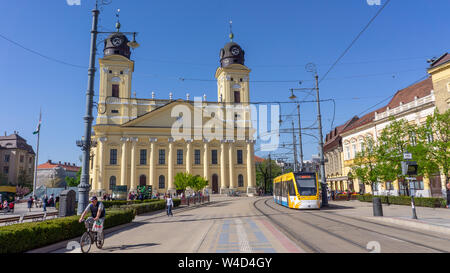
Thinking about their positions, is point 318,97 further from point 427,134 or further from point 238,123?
point 238,123

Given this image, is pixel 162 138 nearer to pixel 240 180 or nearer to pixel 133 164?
pixel 133 164

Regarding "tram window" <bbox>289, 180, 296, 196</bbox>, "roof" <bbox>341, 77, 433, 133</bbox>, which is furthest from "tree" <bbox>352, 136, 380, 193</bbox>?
"tram window" <bbox>289, 180, 296, 196</bbox>

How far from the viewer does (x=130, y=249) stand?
29.1ft

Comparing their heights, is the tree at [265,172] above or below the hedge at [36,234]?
above

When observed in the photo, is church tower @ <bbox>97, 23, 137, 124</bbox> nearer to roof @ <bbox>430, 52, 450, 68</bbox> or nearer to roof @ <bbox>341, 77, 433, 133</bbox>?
roof @ <bbox>341, 77, 433, 133</bbox>

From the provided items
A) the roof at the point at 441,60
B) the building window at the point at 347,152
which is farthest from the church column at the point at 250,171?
the roof at the point at 441,60

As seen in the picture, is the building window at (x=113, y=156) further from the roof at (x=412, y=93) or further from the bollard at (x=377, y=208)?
the bollard at (x=377, y=208)

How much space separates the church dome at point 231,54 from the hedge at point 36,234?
182 ft

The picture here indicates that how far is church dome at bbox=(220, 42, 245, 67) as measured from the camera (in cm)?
6306

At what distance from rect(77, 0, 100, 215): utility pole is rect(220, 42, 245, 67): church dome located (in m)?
51.0

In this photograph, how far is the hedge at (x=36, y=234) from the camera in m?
8.20

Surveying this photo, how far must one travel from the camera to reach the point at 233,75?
6209 centimetres

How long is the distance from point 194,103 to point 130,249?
169 ft

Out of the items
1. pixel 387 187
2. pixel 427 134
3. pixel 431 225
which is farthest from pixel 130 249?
pixel 387 187
